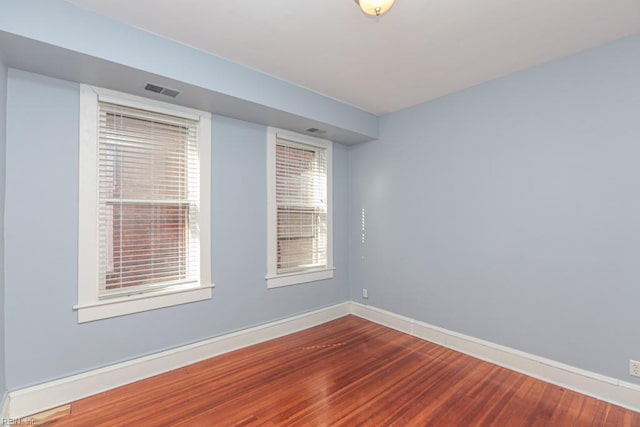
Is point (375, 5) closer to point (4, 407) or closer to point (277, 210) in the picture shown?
point (277, 210)

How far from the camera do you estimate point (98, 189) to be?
2.35 meters

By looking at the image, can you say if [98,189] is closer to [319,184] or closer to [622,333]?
[319,184]

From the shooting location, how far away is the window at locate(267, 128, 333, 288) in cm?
341

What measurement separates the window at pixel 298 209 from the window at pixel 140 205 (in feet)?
2.51

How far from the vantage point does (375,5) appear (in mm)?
1724

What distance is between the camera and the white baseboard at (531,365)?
7.05 feet

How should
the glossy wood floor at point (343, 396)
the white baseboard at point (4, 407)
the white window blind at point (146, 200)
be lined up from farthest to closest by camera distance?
the white window blind at point (146, 200) → the glossy wood floor at point (343, 396) → the white baseboard at point (4, 407)

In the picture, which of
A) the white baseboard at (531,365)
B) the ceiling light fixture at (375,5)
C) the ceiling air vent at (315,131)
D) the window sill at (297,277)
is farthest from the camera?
the ceiling air vent at (315,131)

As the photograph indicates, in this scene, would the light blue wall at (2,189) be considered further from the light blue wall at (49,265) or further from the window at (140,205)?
the window at (140,205)

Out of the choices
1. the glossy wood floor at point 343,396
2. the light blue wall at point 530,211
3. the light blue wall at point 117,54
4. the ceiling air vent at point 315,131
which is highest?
the light blue wall at point 117,54

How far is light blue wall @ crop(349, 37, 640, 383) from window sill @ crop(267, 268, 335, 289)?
820mm

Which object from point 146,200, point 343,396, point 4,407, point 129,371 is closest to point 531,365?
point 343,396

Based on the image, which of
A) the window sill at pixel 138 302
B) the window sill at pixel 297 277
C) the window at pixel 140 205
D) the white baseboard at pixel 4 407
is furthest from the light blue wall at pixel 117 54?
the white baseboard at pixel 4 407

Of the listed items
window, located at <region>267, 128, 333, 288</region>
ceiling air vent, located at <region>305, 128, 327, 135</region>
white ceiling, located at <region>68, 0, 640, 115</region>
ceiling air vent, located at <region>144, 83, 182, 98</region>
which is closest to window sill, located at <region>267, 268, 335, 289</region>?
window, located at <region>267, 128, 333, 288</region>
